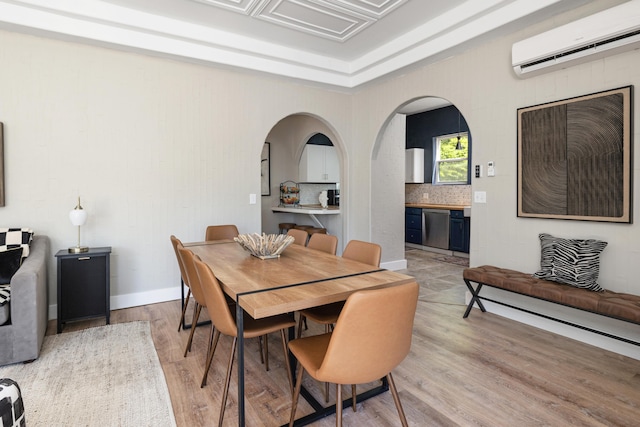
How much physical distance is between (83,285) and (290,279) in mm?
2403

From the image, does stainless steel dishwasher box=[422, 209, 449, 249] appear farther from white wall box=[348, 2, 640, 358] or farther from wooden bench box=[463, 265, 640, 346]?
wooden bench box=[463, 265, 640, 346]

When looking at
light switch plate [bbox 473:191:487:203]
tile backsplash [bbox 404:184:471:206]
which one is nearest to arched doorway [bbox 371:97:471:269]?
tile backsplash [bbox 404:184:471:206]

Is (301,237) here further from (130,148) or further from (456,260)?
(456,260)

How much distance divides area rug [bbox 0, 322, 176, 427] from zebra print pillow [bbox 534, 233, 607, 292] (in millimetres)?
2985

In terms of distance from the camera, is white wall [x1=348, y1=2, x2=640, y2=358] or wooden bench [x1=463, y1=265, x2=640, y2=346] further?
white wall [x1=348, y1=2, x2=640, y2=358]

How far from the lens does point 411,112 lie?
8.05m

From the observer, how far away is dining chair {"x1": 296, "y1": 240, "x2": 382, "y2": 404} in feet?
7.47

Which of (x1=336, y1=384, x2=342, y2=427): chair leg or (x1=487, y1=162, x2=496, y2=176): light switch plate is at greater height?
(x1=487, y1=162, x2=496, y2=176): light switch plate

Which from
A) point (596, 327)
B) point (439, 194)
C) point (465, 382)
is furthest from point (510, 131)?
point (439, 194)

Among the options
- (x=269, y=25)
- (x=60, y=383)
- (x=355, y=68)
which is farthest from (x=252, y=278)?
(x=355, y=68)

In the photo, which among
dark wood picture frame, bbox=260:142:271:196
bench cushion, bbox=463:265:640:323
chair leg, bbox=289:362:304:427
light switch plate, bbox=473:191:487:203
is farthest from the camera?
dark wood picture frame, bbox=260:142:271:196

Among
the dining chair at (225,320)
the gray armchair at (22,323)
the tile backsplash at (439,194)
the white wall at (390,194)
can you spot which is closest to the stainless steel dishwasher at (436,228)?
the tile backsplash at (439,194)

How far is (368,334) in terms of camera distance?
1.45m

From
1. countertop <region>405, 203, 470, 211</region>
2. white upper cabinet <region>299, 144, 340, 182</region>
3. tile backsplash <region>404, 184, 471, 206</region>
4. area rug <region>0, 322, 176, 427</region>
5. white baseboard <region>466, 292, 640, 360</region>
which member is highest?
white upper cabinet <region>299, 144, 340, 182</region>
